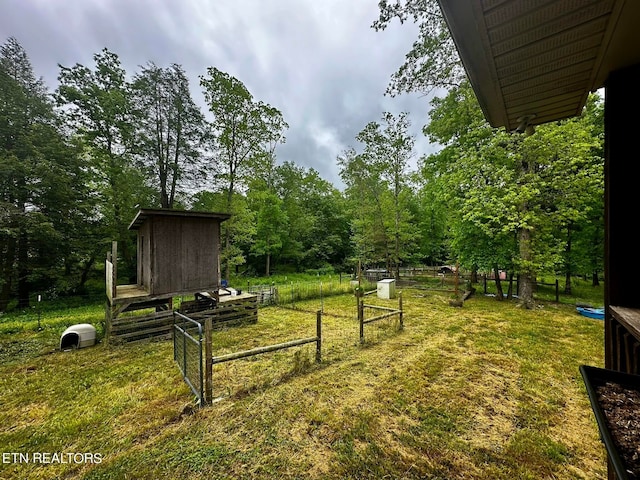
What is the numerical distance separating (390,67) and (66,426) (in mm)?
11082

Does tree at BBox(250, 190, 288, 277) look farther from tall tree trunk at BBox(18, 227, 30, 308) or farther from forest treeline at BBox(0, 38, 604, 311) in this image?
tall tree trunk at BBox(18, 227, 30, 308)

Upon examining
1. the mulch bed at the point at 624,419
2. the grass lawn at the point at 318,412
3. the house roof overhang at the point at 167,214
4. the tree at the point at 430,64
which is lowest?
the grass lawn at the point at 318,412

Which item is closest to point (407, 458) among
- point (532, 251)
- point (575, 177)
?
point (532, 251)

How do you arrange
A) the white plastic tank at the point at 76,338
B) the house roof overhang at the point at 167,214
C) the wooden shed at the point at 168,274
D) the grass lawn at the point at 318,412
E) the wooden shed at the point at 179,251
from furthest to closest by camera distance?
the wooden shed at the point at 179,251 → the house roof overhang at the point at 167,214 → the wooden shed at the point at 168,274 → the white plastic tank at the point at 76,338 → the grass lawn at the point at 318,412

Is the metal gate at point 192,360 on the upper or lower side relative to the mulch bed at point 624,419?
lower

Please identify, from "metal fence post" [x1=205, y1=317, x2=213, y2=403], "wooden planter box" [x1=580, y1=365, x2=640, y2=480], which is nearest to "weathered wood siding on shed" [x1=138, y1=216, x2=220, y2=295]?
"metal fence post" [x1=205, y1=317, x2=213, y2=403]

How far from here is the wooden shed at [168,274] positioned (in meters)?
6.25

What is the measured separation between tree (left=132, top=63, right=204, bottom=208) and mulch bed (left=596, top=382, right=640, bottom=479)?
1617cm

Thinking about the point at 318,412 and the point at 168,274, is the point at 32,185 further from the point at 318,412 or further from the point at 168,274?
the point at 318,412

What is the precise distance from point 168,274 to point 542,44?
8.04 m

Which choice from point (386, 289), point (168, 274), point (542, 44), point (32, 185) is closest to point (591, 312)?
point (386, 289)

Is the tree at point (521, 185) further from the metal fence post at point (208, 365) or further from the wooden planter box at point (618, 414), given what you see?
the metal fence post at point (208, 365)

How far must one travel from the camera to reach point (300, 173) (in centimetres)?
2522

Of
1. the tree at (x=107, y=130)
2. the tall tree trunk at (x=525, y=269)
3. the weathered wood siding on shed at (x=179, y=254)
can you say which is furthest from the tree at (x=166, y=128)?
the tall tree trunk at (x=525, y=269)
